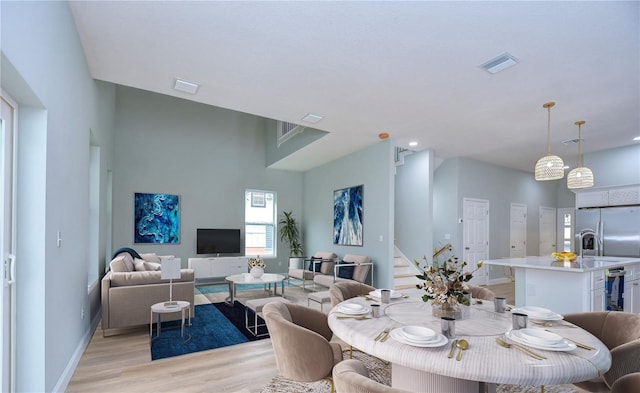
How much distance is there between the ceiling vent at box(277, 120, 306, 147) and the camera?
7.37 m

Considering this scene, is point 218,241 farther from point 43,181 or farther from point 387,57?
point 387,57

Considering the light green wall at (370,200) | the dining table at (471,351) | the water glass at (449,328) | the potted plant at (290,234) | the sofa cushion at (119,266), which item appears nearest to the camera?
the dining table at (471,351)

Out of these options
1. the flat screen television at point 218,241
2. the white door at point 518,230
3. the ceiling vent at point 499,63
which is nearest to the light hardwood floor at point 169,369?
the ceiling vent at point 499,63

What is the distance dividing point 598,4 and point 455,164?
5337mm

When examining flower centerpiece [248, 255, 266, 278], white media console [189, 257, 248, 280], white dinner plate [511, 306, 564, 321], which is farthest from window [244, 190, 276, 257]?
white dinner plate [511, 306, 564, 321]

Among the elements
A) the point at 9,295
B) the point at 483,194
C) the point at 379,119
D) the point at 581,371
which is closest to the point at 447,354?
the point at 581,371

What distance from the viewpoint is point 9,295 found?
1.94 m

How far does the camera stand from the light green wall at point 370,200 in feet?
20.2

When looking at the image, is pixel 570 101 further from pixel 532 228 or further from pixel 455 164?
pixel 532 228

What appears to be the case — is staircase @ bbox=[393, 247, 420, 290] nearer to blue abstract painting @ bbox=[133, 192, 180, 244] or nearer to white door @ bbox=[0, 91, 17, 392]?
blue abstract painting @ bbox=[133, 192, 180, 244]

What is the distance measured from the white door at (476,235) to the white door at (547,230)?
2.74m

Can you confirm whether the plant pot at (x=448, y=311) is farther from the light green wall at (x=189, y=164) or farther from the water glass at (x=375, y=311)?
the light green wall at (x=189, y=164)

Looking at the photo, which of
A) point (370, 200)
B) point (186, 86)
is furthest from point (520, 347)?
point (370, 200)

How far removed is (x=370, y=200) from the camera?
260 inches
